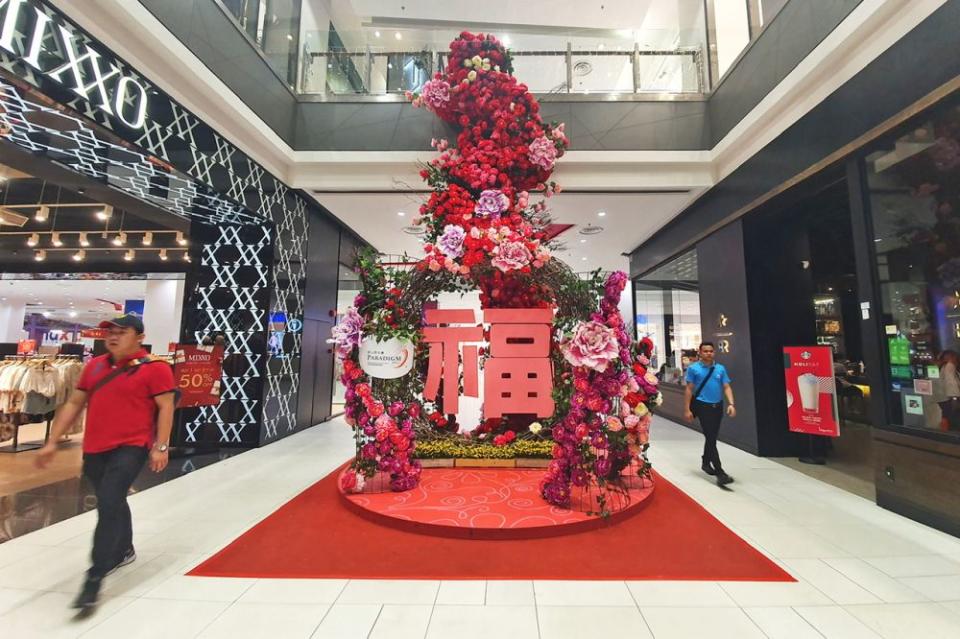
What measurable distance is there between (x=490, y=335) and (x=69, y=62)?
401cm

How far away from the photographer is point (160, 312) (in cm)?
1055

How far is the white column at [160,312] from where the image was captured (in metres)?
10.5

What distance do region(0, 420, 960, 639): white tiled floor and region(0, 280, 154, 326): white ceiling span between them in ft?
40.7

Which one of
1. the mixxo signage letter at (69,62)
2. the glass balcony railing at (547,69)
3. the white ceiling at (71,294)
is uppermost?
the glass balcony railing at (547,69)

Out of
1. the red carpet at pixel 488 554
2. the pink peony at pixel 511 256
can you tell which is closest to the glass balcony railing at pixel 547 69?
the pink peony at pixel 511 256

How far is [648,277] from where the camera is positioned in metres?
9.71

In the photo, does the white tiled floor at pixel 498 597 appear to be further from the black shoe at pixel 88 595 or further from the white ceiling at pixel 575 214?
the white ceiling at pixel 575 214

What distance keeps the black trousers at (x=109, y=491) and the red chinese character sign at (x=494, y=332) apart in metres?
1.54

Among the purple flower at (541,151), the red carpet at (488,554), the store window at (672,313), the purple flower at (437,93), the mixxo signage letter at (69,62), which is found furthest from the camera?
the store window at (672,313)

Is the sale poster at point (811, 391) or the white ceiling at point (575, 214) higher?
the white ceiling at point (575, 214)

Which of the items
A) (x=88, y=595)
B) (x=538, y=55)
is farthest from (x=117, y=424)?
(x=538, y=55)

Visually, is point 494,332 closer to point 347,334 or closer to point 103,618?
point 347,334

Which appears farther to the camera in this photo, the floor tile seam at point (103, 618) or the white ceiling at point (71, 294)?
the white ceiling at point (71, 294)

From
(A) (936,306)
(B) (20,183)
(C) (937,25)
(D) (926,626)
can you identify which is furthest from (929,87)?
(B) (20,183)
